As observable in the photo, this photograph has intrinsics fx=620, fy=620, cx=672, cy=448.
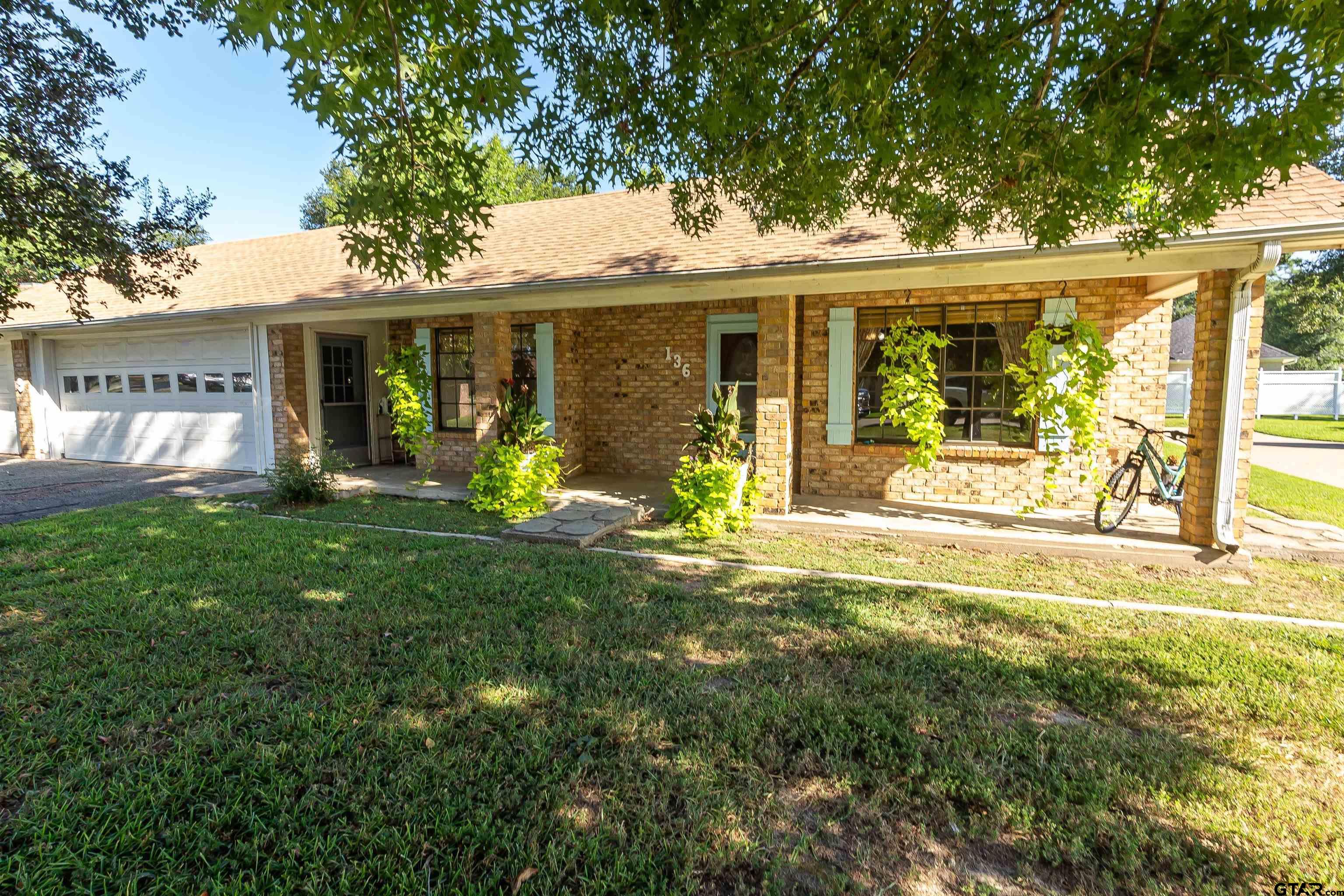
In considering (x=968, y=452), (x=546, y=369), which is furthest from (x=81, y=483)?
(x=968, y=452)

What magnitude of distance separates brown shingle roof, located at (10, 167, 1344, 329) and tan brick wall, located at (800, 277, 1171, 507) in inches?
51.5

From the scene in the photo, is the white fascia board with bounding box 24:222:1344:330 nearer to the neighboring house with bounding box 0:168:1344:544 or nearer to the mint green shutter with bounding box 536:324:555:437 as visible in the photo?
the neighboring house with bounding box 0:168:1344:544

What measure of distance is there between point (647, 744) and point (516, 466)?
4558mm

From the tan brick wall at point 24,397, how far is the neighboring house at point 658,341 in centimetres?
5

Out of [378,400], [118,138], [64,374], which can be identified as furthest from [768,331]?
[64,374]

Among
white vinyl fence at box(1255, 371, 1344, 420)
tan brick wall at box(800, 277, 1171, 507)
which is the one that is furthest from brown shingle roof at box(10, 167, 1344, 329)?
white vinyl fence at box(1255, 371, 1344, 420)

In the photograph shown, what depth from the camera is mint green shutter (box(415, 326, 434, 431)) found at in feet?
30.6

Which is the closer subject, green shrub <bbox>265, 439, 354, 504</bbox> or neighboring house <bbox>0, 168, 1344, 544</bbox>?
neighboring house <bbox>0, 168, 1344, 544</bbox>

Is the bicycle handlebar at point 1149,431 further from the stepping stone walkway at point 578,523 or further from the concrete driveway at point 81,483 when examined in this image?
the concrete driveway at point 81,483

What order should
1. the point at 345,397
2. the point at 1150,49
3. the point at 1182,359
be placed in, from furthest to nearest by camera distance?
the point at 1182,359, the point at 345,397, the point at 1150,49

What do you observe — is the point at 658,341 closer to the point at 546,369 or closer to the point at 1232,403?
the point at 546,369

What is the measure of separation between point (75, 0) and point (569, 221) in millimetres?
5486

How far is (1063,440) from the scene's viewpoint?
6461 millimetres

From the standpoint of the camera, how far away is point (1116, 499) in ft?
21.4
